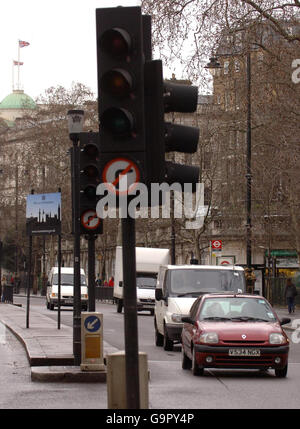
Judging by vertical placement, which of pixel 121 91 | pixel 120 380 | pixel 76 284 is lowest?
pixel 120 380

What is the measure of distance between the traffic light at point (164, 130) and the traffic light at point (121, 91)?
0.20 metres

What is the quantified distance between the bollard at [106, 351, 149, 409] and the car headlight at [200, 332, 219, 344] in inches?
324


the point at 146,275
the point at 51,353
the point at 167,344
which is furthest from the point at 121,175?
the point at 146,275

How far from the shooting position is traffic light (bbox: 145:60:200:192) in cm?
852

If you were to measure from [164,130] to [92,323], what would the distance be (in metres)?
8.72

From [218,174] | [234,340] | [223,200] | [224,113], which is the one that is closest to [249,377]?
[234,340]

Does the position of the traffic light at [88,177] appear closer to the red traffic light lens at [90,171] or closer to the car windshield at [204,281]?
the red traffic light lens at [90,171]

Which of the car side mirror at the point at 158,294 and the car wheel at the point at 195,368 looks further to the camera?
the car side mirror at the point at 158,294

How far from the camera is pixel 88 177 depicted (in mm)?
17000

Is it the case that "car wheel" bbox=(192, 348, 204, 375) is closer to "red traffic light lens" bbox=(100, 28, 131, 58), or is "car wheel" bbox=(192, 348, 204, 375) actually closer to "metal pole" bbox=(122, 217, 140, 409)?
"metal pole" bbox=(122, 217, 140, 409)

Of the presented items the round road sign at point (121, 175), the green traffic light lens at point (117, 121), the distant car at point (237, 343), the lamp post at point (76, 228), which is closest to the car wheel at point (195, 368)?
the distant car at point (237, 343)

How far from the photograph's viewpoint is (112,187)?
27.8 ft

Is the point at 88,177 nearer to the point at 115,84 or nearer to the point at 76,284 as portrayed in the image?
the point at 76,284

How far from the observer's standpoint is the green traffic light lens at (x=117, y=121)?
821 cm
